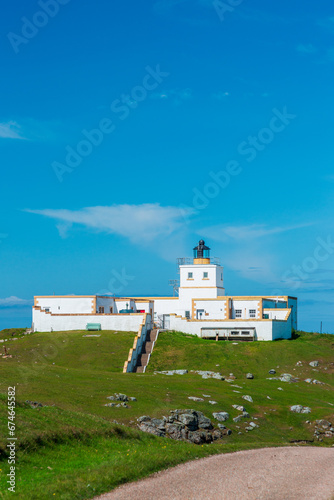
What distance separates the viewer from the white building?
2798 inches

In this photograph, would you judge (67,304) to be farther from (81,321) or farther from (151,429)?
(151,429)

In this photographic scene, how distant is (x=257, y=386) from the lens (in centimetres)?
4931

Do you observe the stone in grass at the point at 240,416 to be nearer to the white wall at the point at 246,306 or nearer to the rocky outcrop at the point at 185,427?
the rocky outcrop at the point at 185,427

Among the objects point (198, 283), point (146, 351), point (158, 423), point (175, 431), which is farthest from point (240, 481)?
point (198, 283)

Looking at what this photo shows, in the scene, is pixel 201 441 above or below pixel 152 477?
below

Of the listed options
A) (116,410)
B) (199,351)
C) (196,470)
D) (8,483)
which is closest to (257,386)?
(199,351)

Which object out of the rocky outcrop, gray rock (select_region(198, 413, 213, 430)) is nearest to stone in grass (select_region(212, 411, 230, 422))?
the rocky outcrop

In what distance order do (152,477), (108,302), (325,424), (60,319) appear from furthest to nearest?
1. (108,302)
2. (60,319)
3. (325,424)
4. (152,477)

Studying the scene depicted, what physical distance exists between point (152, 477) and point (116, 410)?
1425 centimetres

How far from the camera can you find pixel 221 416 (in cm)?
3728

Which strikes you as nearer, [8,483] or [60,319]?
[8,483]

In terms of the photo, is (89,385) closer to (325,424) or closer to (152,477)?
(325,424)

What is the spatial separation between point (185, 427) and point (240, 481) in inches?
533

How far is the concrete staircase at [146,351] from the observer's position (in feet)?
196
